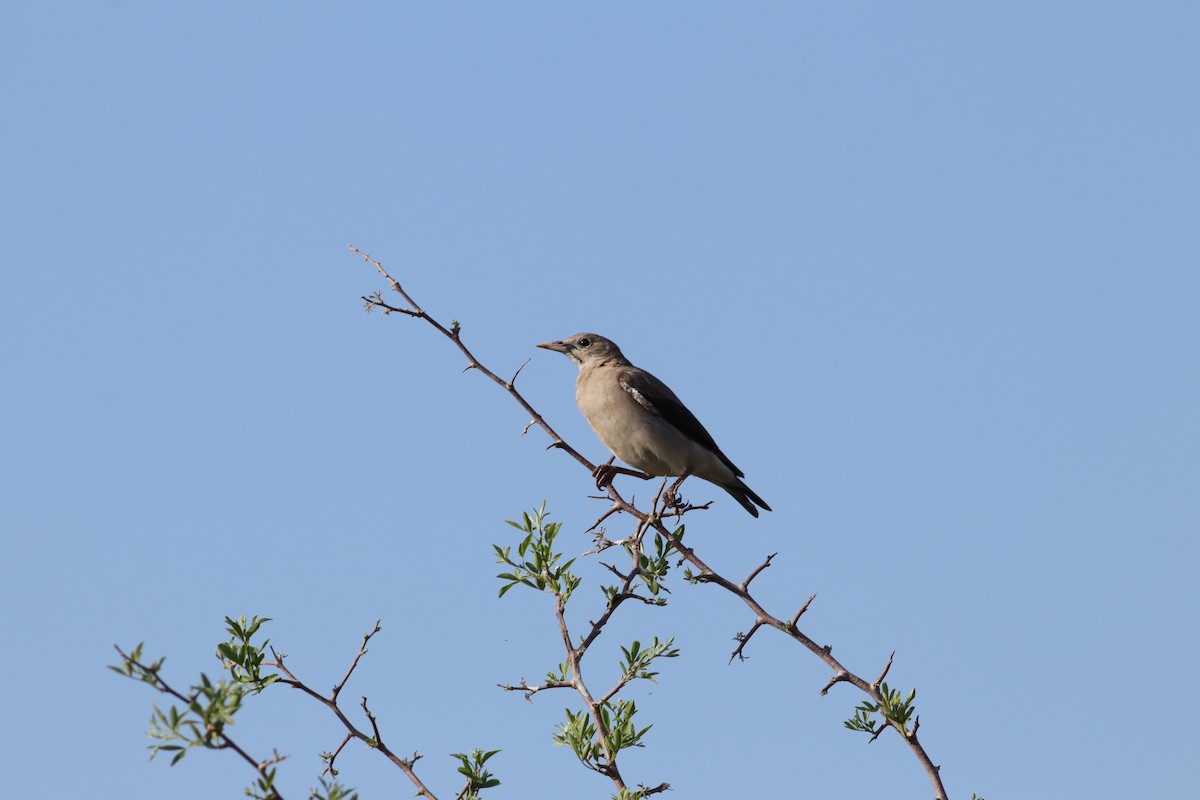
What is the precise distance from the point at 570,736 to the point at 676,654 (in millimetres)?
538

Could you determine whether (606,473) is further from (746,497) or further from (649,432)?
(746,497)

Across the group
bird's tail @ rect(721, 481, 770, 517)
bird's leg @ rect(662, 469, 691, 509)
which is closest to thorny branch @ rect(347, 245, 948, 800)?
bird's leg @ rect(662, 469, 691, 509)

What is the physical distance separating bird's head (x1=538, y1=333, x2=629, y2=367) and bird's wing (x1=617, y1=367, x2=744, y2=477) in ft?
2.48

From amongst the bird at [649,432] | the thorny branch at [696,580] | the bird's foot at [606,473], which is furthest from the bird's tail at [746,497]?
the thorny branch at [696,580]

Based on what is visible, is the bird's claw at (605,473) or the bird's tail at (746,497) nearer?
the bird's claw at (605,473)

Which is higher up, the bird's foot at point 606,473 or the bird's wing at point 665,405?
the bird's wing at point 665,405

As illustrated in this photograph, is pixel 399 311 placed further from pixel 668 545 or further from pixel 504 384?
pixel 668 545

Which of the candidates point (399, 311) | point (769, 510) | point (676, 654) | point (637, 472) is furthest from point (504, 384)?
point (769, 510)

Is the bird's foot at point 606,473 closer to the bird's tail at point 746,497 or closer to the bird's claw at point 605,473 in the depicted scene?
the bird's claw at point 605,473

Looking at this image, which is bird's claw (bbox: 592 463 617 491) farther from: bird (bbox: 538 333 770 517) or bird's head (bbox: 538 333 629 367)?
bird's head (bbox: 538 333 629 367)

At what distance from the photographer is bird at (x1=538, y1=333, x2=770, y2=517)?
916cm

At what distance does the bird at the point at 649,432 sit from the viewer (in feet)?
30.1

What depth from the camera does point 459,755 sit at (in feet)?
15.2

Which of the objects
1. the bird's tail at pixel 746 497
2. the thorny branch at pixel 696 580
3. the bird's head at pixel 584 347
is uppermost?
the bird's head at pixel 584 347
